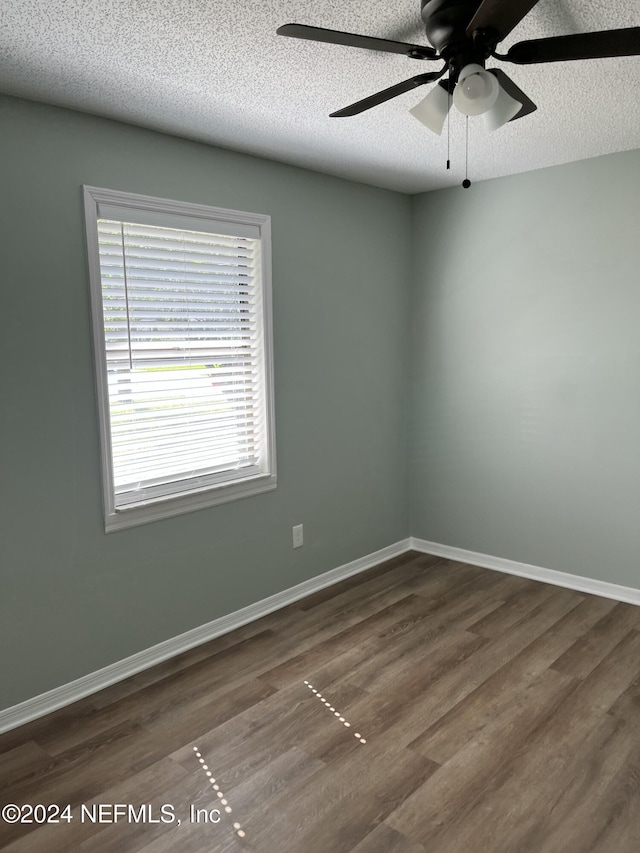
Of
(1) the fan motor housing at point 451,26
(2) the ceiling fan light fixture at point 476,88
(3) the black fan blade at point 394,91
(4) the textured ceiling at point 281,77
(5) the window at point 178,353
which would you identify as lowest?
(5) the window at point 178,353

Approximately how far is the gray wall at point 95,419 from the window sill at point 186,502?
0.16 feet

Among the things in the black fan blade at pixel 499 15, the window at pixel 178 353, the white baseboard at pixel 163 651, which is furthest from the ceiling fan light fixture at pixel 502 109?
the white baseboard at pixel 163 651

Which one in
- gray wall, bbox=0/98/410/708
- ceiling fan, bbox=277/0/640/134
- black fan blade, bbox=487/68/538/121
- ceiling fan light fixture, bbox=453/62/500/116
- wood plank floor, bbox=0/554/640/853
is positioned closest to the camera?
ceiling fan, bbox=277/0/640/134

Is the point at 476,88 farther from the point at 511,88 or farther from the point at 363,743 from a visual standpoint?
the point at 363,743

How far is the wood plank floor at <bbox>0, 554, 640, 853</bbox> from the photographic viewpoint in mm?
1989

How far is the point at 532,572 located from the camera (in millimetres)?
3992

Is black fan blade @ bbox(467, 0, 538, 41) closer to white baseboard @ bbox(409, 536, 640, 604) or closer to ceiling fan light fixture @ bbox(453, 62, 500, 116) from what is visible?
ceiling fan light fixture @ bbox(453, 62, 500, 116)

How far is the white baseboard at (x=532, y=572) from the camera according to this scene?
365 centimetres

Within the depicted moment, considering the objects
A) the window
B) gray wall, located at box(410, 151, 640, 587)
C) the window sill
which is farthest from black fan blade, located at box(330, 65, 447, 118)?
gray wall, located at box(410, 151, 640, 587)

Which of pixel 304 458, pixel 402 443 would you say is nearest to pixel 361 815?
pixel 304 458

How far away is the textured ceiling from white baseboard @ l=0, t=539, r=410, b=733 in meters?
2.38

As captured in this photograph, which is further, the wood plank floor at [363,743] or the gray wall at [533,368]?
the gray wall at [533,368]

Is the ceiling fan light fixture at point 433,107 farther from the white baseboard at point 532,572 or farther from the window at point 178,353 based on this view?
the white baseboard at point 532,572

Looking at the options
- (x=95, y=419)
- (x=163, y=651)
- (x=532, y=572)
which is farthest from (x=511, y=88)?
(x=532, y=572)
